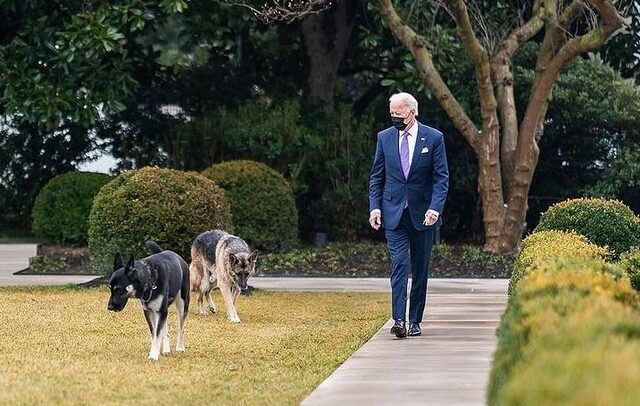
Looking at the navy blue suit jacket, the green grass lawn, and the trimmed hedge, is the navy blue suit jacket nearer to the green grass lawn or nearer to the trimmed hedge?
the trimmed hedge

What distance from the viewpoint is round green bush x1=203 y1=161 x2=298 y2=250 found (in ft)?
76.0

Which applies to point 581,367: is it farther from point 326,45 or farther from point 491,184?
point 326,45

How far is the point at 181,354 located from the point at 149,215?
669cm

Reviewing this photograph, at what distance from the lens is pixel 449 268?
22.5m

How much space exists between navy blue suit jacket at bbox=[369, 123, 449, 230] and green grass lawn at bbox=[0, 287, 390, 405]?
1.26m

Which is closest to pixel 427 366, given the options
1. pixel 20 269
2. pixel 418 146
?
pixel 418 146

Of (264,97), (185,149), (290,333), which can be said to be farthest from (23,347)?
(264,97)

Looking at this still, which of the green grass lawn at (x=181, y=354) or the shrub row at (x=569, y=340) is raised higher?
the shrub row at (x=569, y=340)

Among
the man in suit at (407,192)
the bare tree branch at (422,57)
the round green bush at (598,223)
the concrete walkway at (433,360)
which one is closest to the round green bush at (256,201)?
the bare tree branch at (422,57)

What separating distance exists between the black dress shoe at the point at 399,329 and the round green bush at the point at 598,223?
5.51m

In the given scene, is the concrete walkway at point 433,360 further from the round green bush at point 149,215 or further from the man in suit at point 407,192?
the round green bush at point 149,215

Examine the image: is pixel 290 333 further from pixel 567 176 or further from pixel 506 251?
pixel 567 176

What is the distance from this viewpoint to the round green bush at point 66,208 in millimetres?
23625

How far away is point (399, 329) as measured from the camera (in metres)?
12.9
